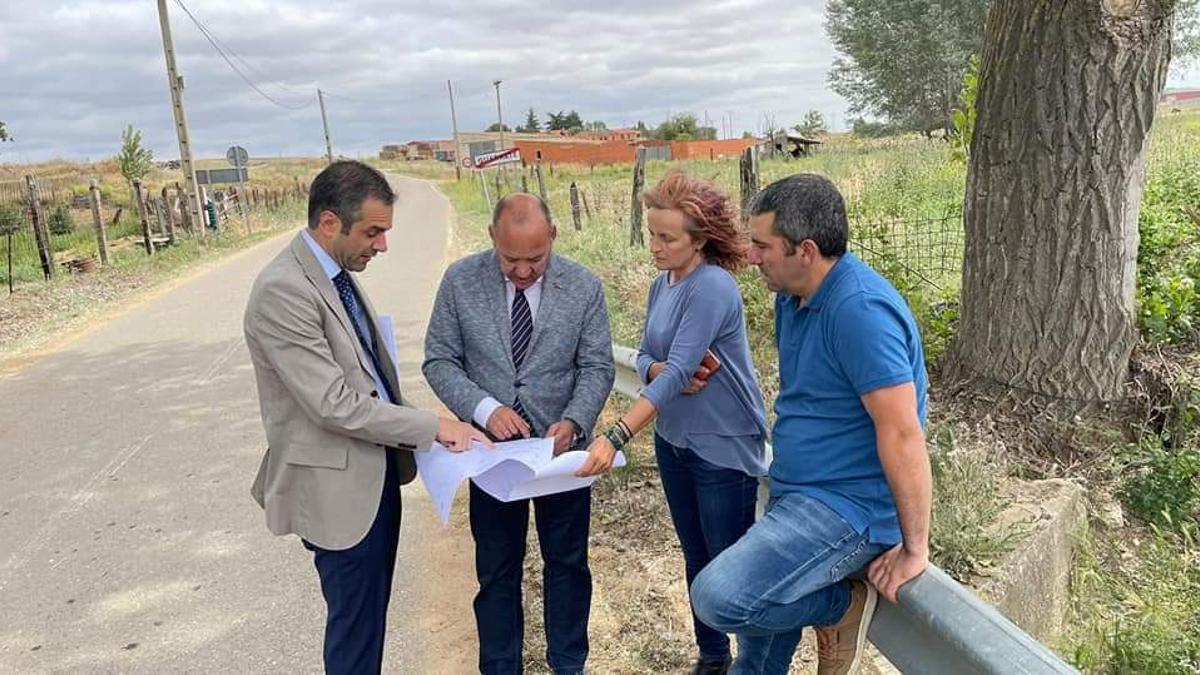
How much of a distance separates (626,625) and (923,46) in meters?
33.8

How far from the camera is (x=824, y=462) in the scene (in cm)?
230

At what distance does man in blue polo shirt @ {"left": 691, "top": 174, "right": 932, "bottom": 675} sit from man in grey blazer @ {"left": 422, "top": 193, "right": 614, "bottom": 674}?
795 mm

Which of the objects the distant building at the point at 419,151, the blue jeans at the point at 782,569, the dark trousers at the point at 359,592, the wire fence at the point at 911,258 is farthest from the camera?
the distant building at the point at 419,151

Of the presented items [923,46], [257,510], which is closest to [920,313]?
[257,510]

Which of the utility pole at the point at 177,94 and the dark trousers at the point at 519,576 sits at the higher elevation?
the utility pole at the point at 177,94

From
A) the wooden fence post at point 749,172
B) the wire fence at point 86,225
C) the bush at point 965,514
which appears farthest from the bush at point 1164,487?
the wire fence at point 86,225

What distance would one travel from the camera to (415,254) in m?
17.2

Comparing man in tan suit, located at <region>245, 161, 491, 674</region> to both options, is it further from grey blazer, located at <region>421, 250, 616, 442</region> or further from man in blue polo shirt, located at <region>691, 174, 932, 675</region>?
man in blue polo shirt, located at <region>691, 174, 932, 675</region>

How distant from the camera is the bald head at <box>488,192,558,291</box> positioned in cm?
278

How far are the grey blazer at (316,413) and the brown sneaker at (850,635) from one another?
1.33 m

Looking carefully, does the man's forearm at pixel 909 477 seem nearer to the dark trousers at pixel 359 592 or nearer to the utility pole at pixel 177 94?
the dark trousers at pixel 359 592

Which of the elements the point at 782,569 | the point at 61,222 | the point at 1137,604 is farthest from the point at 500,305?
the point at 61,222

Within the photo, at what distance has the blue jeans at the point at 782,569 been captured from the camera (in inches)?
88.1

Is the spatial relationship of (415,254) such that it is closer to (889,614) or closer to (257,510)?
(257,510)
